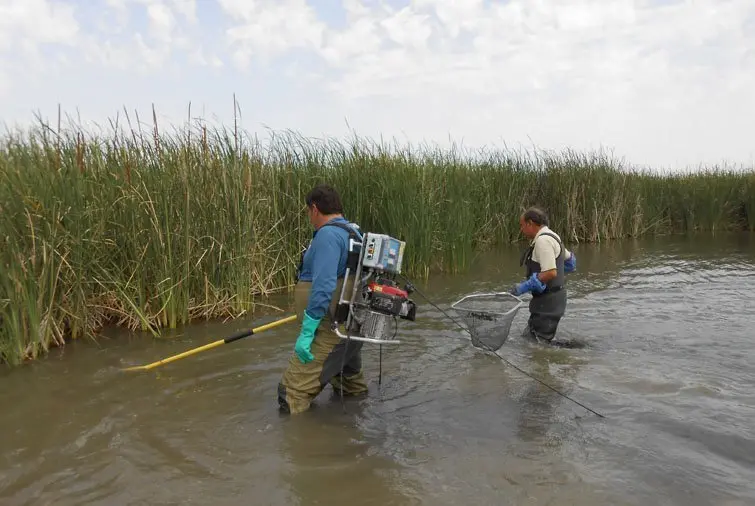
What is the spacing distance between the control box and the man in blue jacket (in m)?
0.19

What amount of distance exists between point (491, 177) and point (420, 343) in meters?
9.32

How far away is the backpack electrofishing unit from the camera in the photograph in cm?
Answer: 409

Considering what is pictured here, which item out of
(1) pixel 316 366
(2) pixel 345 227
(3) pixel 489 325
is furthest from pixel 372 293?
(3) pixel 489 325

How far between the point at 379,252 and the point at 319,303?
0.59 meters

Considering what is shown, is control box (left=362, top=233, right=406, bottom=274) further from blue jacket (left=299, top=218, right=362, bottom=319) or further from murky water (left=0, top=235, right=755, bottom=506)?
murky water (left=0, top=235, right=755, bottom=506)

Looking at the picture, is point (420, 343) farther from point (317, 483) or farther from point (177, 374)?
point (317, 483)

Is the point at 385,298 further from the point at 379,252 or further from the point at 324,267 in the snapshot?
the point at 324,267

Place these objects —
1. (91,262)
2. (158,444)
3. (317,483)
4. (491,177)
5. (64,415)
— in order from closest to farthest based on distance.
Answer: (317,483), (158,444), (64,415), (91,262), (491,177)

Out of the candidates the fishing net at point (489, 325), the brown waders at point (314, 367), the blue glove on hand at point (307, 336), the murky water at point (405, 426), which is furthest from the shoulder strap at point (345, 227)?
the fishing net at point (489, 325)

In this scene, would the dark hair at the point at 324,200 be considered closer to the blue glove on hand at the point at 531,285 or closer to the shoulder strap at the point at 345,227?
the shoulder strap at the point at 345,227

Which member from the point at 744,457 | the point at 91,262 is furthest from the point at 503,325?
the point at 91,262

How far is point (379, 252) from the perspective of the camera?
409 centimetres

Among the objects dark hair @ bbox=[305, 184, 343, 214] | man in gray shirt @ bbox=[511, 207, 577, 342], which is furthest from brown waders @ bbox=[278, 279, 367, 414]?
man in gray shirt @ bbox=[511, 207, 577, 342]

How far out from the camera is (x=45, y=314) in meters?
5.70
